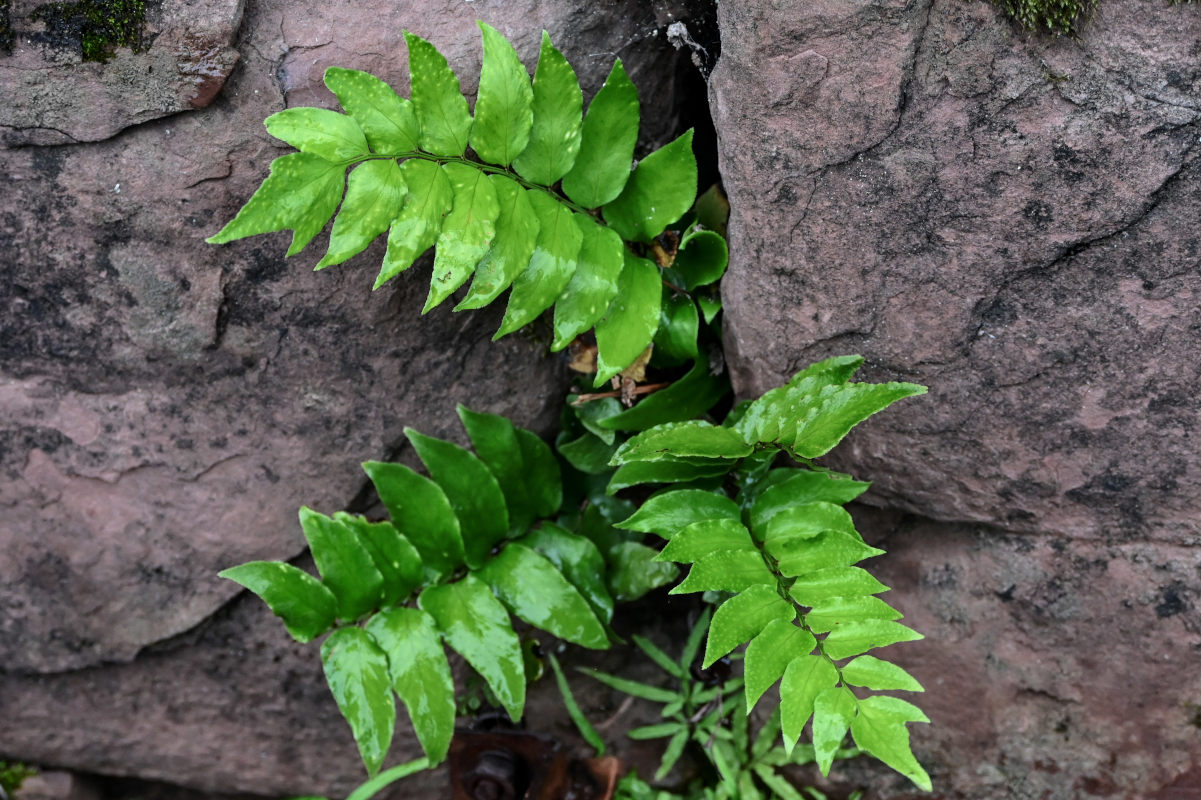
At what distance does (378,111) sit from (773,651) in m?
1.48

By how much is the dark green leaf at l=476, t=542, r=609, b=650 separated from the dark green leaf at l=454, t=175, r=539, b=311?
82 centimetres

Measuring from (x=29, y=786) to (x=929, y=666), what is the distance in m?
3.22

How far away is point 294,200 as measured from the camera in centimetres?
205

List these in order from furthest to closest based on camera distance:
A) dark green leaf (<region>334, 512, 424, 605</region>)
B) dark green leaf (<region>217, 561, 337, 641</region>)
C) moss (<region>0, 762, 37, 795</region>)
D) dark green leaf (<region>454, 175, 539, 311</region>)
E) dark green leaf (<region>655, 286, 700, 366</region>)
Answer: moss (<region>0, 762, 37, 795</region>) < dark green leaf (<region>655, 286, 700, 366</region>) < dark green leaf (<region>334, 512, 424, 605</region>) < dark green leaf (<region>217, 561, 337, 641</region>) < dark green leaf (<region>454, 175, 539, 311</region>)

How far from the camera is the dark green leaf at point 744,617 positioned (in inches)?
81.3

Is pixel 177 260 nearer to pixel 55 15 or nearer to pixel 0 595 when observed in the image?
pixel 55 15

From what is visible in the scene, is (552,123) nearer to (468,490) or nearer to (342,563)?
(468,490)

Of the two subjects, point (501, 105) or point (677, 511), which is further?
point (677, 511)

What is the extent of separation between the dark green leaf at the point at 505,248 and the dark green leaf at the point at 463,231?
0.10 ft

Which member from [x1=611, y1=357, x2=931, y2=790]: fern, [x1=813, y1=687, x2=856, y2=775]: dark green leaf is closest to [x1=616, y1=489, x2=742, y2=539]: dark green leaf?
[x1=611, y1=357, x2=931, y2=790]: fern

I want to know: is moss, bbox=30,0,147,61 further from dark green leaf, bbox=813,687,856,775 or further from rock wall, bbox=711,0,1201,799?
dark green leaf, bbox=813,687,856,775

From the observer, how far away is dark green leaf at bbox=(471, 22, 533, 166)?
212 cm

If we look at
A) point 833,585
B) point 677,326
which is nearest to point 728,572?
point 833,585

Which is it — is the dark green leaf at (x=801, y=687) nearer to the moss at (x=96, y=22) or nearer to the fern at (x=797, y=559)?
the fern at (x=797, y=559)
